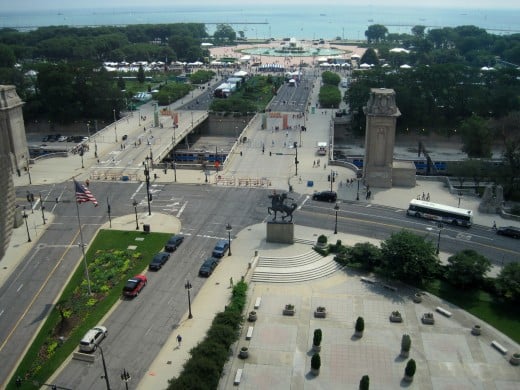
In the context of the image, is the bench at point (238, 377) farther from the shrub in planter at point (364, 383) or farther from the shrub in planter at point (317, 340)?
the shrub in planter at point (364, 383)

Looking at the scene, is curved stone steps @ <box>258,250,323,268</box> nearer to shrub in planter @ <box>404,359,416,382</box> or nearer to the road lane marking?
shrub in planter @ <box>404,359,416,382</box>

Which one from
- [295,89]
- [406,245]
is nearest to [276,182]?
[406,245]

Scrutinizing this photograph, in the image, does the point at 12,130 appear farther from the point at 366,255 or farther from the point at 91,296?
the point at 366,255

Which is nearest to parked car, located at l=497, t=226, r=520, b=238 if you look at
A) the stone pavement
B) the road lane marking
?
the stone pavement

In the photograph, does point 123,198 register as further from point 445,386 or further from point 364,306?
point 445,386

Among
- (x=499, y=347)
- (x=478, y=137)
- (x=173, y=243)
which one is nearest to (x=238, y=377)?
(x=499, y=347)
